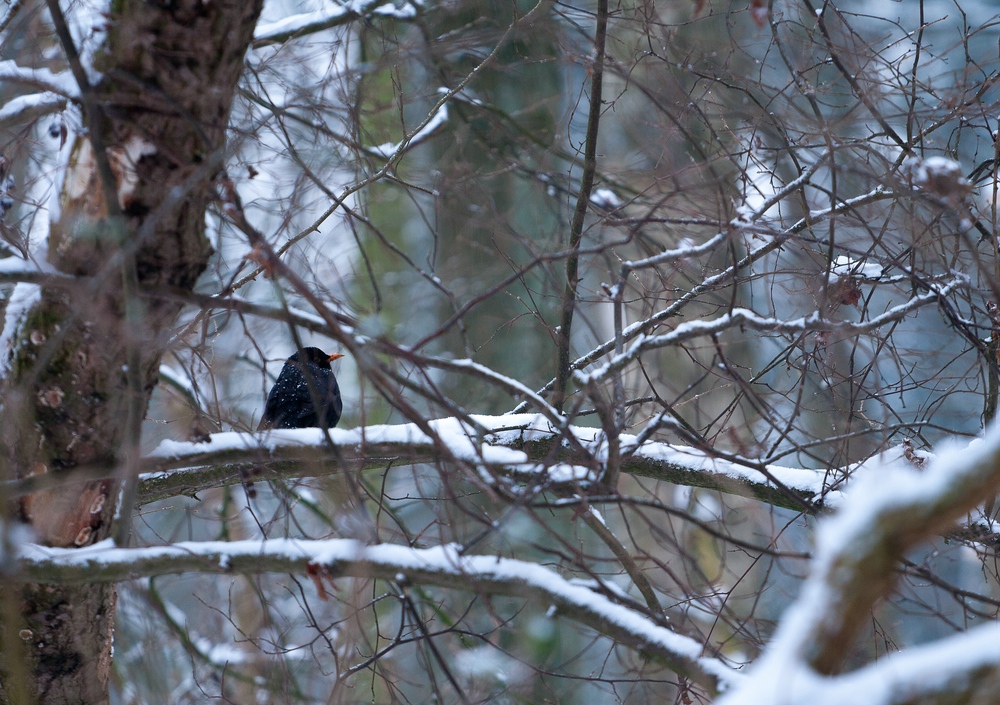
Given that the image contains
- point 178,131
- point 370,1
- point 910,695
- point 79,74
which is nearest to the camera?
point 910,695

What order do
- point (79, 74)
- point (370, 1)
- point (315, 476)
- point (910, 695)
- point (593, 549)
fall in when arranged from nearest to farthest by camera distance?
point (910, 695) → point (79, 74) → point (315, 476) → point (370, 1) → point (593, 549)

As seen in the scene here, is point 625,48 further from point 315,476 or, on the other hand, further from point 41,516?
point 41,516

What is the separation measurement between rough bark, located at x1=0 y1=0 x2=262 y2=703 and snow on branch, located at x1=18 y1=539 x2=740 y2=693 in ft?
0.97

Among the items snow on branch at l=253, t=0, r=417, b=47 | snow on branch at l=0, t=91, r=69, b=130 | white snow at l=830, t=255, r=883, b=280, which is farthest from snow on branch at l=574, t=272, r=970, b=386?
snow on branch at l=253, t=0, r=417, b=47

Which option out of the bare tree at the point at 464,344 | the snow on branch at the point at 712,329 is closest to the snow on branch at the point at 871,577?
the bare tree at the point at 464,344

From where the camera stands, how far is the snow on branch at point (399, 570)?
182cm

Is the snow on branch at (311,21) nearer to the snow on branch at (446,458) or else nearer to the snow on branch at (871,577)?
the snow on branch at (446,458)

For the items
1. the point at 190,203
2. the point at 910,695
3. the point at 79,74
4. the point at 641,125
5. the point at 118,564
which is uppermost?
the point at 641,125

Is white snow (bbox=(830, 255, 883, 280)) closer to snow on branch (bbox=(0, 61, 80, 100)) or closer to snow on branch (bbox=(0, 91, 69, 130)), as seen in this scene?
snow on branch (bbox=(0, 61, 80, 100))

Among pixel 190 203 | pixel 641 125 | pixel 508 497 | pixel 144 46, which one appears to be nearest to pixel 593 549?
pixel 641 125

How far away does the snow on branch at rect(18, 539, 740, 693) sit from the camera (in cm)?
182

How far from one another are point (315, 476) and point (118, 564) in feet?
1.77

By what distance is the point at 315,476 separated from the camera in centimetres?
220

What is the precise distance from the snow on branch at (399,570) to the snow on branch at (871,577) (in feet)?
2.49
